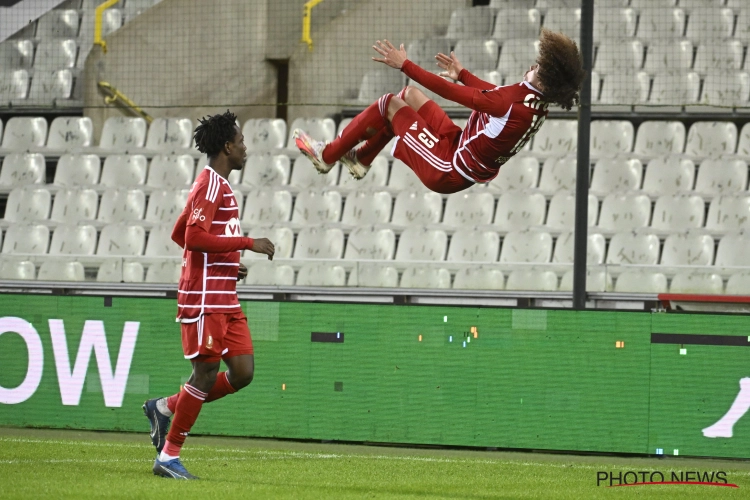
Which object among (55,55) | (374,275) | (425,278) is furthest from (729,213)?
(55,55)

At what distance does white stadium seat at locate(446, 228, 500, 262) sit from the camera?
1198 centimetres

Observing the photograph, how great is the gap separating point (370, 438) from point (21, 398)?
3205mm

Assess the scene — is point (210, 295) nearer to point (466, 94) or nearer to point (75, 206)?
point (466, 94)

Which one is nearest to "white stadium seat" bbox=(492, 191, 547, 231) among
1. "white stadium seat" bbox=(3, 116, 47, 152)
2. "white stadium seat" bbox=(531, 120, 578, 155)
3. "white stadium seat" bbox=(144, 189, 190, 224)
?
"white stadium seat" bbox=(531, 120, 578, 155)

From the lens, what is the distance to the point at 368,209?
12828 millimetres

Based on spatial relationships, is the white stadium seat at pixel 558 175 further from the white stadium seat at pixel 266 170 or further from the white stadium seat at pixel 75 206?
the white stadium seat at pixel 75 206

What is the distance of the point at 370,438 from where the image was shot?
996 centimetres

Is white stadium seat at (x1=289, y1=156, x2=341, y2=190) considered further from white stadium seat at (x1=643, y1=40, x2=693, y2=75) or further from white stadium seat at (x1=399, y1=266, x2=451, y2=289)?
white stadium seat at (x1=643, y1=40, x2=693, y2=75)

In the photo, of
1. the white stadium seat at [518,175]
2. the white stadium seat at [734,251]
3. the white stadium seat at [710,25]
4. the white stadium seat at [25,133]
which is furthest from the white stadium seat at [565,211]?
the white stadium seat at [25,133]

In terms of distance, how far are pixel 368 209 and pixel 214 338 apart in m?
5.72

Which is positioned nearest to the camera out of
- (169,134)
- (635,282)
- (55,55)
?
(635,282)

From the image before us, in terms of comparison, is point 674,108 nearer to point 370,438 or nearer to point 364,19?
point 364,19

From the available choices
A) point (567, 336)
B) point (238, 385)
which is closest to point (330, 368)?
point (567, 336)

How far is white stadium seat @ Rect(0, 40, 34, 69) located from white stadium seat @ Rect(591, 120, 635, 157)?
318 inches
